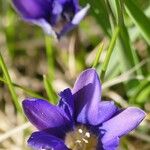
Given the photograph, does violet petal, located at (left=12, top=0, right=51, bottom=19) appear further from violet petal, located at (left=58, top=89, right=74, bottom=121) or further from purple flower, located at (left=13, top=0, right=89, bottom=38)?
violet petal, located at (left=58, top=89, right=74, bottom=121)

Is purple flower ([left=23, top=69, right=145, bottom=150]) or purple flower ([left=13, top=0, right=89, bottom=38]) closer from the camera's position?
purple flower ([left=23, top=69, right=145, bottom=150])

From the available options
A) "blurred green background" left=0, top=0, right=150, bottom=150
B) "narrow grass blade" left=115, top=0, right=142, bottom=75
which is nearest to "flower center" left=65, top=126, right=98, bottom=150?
"blurred green background" left=0, top=0, right=150, bottom=150

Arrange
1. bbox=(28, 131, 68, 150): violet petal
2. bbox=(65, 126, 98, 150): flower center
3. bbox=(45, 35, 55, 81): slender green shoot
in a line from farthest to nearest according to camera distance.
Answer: bbox=(45, 35, 55, 81): slender green shoot < bbox=(65, 126, 98, 150): flower center < bbox=(28, 131, 68, 150): violet petal

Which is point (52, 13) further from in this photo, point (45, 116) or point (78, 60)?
point (45, 116)

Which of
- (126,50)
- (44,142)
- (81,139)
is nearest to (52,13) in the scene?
(126,50)

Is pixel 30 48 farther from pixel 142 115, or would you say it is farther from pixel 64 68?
pixel 142 115

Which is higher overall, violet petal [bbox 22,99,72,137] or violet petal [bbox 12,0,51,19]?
violet petal [bbox 12,0,51,19]

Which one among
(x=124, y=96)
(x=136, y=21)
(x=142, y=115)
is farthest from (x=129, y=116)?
(x=124, y=96)
